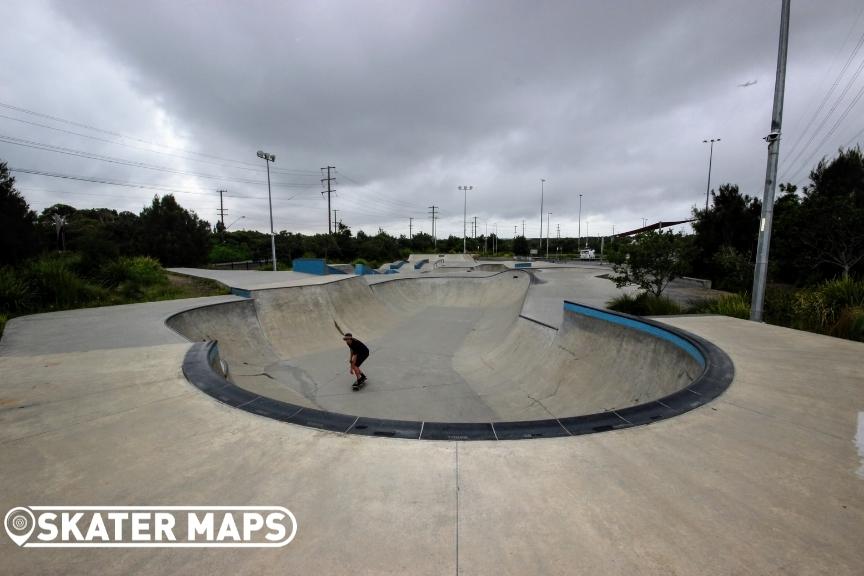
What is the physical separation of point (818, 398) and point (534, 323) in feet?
25.4

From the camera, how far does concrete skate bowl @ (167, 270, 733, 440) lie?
3902 mm

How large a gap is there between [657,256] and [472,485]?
10.2m

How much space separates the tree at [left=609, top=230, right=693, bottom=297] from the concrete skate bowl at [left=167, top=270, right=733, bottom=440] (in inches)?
96.2

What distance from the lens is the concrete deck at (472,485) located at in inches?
79.5

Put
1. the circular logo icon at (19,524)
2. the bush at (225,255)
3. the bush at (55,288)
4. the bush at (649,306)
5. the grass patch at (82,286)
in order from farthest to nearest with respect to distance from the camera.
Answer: the bush at (225,255) < the bush at (55,288) < the bush at (649,306) < the grass patch at (82,286) < the circular logo icon at (19,524)

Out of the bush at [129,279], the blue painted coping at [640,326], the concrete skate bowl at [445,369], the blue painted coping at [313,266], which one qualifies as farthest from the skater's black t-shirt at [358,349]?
the blue painted coping at [313,266]

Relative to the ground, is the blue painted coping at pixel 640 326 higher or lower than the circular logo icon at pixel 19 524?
higher

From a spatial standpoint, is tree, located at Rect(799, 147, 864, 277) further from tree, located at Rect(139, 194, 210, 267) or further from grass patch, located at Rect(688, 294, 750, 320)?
tree, located at Rect(139, 194, 210, 267)

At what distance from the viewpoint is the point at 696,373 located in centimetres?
557

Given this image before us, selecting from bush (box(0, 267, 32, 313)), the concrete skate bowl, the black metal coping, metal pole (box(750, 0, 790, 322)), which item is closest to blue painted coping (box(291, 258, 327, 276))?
the concrete skate bowl

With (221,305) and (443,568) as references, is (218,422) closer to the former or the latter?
(443,568)

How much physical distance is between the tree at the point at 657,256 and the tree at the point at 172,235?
3685cm

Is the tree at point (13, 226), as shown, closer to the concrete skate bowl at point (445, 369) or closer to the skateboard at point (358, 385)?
the concrete skate bowl at point (445, 369)

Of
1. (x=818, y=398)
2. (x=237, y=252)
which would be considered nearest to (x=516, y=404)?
(x=818, y=398)
